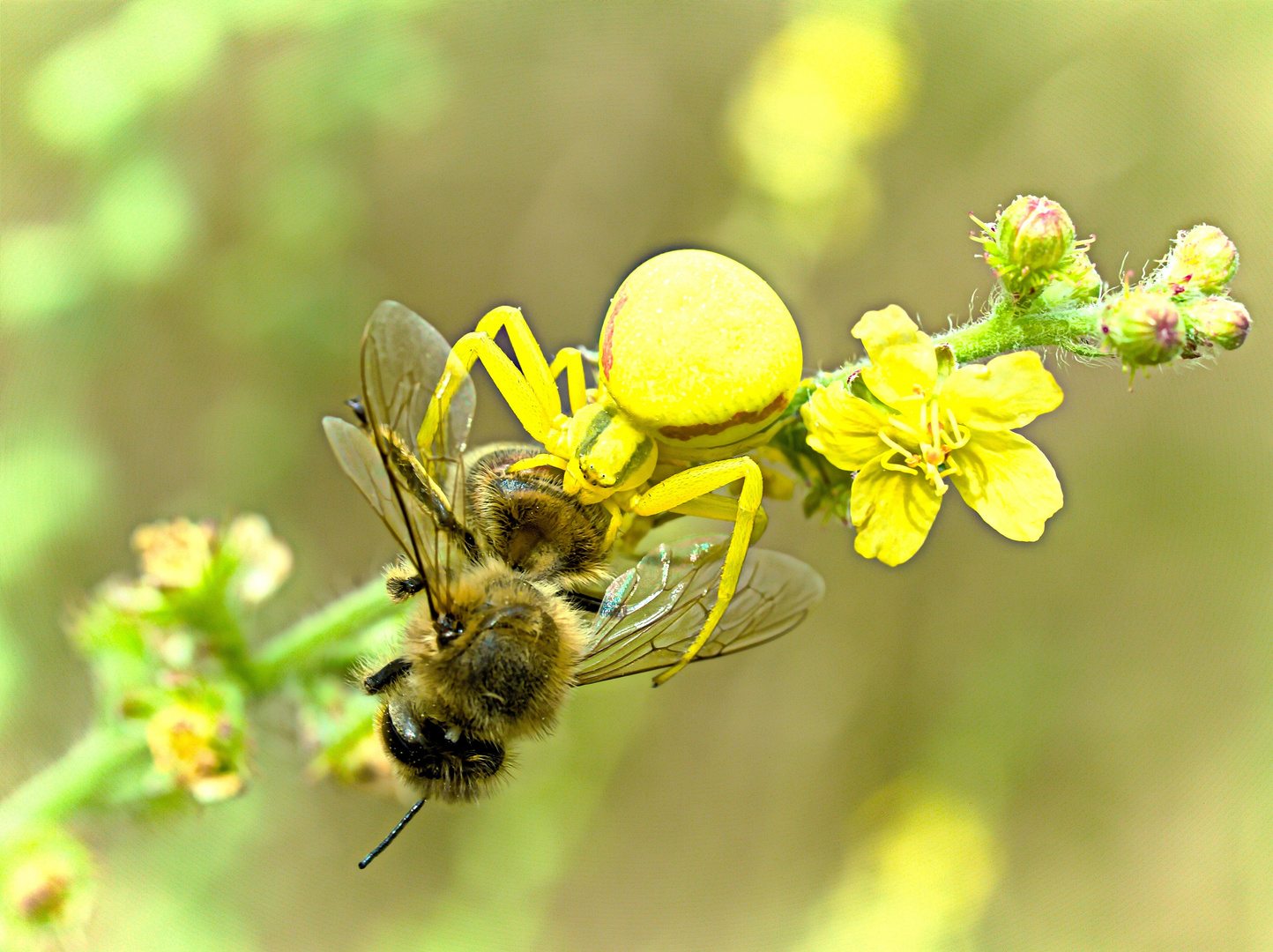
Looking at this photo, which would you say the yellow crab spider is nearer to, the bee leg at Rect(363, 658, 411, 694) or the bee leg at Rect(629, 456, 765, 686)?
the bee leg at Rect(629, 456, 765, 686)

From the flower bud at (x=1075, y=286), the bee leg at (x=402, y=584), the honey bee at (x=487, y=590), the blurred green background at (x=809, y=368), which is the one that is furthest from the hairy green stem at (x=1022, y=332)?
the blurred green background at (x=809, y=368)

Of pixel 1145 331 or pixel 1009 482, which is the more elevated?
pixel 1145 331

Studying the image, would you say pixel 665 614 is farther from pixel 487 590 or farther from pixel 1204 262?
pixel 1204 262

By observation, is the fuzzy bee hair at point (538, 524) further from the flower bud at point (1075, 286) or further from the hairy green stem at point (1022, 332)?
the flower bud at point (1075, 286)

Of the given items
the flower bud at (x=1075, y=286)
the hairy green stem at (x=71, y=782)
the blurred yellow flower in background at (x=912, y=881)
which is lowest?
the blurred yellow flower in background at (x=912, y=881)

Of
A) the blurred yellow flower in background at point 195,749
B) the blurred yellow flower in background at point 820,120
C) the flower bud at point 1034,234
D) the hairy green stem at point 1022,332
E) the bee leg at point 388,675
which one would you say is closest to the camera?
the flower bud at point 1034,234

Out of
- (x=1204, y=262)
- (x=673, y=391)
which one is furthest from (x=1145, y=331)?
(x=673, y=391)
